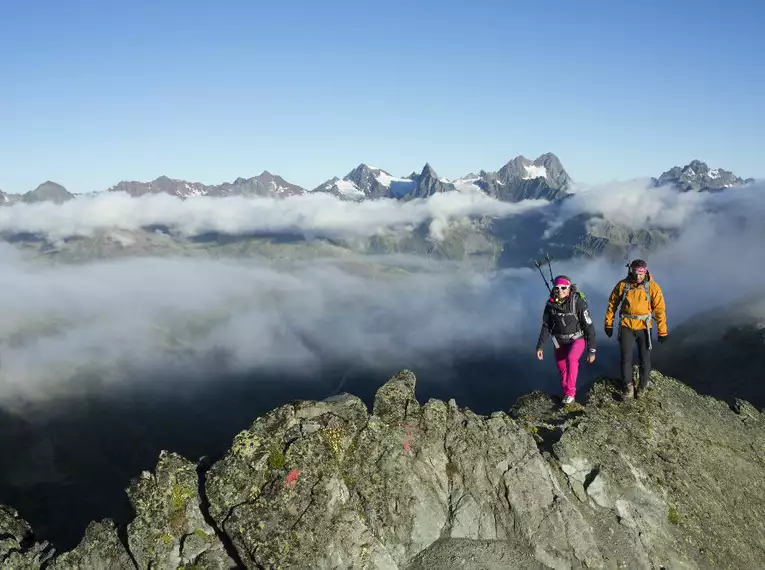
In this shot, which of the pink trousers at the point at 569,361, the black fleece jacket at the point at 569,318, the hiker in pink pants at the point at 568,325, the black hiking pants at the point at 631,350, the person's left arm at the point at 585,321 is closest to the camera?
the person's left arm at the point at 585,321

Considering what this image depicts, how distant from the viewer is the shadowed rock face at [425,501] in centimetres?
1491

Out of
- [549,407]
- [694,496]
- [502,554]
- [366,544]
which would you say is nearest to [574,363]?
[549,407]

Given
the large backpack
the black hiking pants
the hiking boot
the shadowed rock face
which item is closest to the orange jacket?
the black hiking pants

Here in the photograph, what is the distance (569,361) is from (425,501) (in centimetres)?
1011

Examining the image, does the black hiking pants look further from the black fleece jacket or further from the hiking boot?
the black fleece jacket

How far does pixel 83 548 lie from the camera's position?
15.7 m

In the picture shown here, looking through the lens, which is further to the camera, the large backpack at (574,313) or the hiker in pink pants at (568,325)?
the large backpack at (574,313)

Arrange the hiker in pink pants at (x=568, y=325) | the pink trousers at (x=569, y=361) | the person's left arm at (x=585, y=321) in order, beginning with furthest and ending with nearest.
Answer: the pink trousers at (x=569, y=361) < the hiker in pink pants at (x=568, y=325) < the person's left arm at (x=585, y=321)

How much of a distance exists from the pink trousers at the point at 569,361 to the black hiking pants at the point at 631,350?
163 centimetres

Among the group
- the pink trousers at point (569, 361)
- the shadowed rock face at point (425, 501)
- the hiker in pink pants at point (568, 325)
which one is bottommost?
the shadowed rock face at point (425, 501)

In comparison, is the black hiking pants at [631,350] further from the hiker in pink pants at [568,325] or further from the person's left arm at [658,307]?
the hiker in pink pants at [568,325]

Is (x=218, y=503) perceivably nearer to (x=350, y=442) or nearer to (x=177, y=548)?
(x=177, y=548)

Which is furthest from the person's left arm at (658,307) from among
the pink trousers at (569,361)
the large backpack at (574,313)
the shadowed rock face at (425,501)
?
the shadowed rock face at (425,501)

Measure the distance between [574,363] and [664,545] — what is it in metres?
7.79
